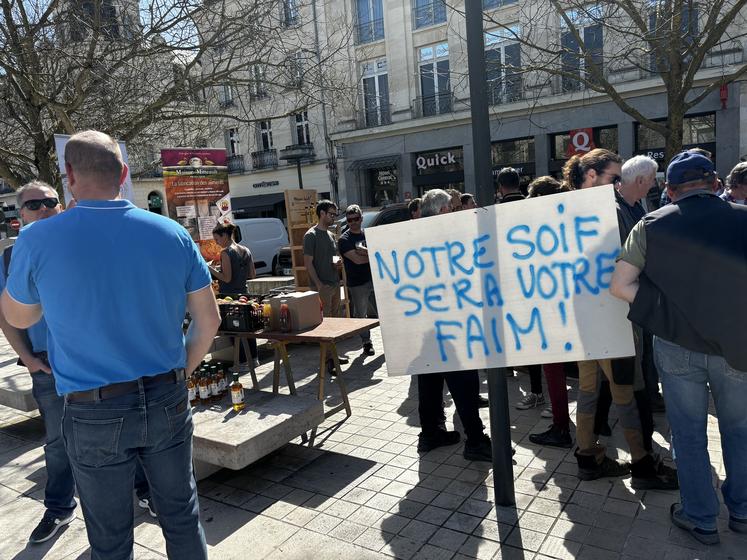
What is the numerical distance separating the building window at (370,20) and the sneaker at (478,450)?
77.7 feet

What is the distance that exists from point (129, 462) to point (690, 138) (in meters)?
21.1

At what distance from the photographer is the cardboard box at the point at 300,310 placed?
4668 mm

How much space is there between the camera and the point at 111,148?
6.88ft

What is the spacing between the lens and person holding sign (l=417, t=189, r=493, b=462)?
382 centimetres

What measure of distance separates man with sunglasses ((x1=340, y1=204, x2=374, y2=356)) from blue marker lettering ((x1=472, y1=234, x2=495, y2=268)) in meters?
3.85

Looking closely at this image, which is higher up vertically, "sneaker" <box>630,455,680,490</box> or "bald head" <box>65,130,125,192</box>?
"bald head" <box>65,130,125,192</box>

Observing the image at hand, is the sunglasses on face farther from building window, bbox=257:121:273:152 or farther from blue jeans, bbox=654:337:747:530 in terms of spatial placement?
building window, bbox=257:121:273:152

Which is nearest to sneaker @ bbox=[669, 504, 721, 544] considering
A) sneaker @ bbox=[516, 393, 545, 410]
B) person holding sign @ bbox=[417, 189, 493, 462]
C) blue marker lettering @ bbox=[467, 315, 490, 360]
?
person holding sign @ bbox=[417, 189, 493, 462]

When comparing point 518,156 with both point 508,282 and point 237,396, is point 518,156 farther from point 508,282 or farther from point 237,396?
point 508,282

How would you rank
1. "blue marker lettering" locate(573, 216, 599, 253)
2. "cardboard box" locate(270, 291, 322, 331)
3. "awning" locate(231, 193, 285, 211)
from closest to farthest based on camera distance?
"blue marker lettering" locate(573, 216, 599, 253) → "cardboard box" locate(270, 291, 322, 331) → "awning" locate(231, 193, 285, 211)

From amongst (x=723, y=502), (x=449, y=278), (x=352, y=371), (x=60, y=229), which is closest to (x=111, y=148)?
(x=60, y=229)

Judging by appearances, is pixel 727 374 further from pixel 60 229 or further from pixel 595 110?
pixel 595 110

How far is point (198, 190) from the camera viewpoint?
9234mm

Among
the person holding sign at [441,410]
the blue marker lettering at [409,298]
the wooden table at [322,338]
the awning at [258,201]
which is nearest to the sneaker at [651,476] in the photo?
the person holding sign at [441,410]
